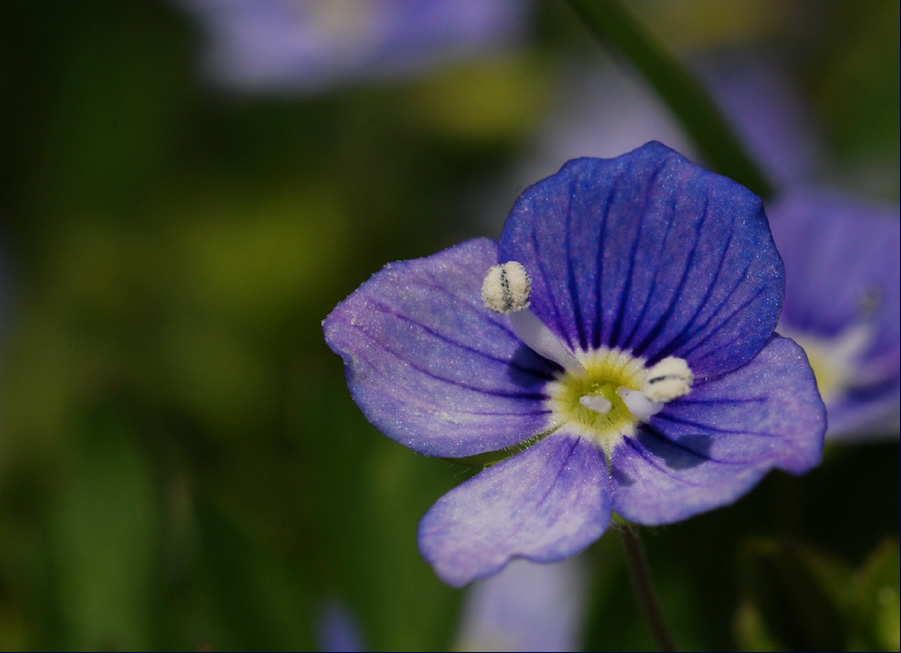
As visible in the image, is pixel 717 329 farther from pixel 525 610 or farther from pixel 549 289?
pixel 525 610

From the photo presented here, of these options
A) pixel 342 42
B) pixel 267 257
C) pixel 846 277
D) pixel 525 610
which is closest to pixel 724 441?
pixel 846 277

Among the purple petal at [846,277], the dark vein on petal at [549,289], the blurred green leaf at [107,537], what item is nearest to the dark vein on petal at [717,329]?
the dark vein on petal at [549,289]

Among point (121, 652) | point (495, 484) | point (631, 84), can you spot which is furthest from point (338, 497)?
point (631, 84)

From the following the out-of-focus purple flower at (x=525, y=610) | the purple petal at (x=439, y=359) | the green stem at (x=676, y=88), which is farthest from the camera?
the out-of-focus purple flower at (x=525, y=610)

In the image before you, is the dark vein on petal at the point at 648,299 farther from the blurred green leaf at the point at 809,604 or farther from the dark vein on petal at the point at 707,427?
the blurred green leaf at the point at 809,604

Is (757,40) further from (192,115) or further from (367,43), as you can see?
(192,115)
